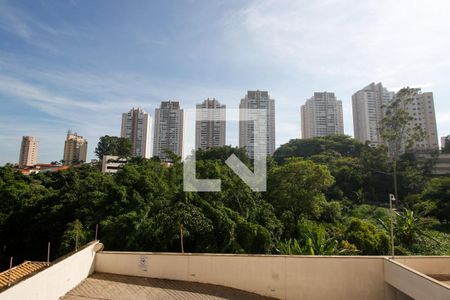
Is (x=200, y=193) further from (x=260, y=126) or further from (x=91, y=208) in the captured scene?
(x=260, y=126)

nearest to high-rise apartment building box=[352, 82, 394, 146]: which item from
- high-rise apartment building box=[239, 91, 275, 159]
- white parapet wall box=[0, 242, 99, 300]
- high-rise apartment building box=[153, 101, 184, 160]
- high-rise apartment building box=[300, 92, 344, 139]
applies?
high-rise apartment building box=[300, 92, 344, 139]

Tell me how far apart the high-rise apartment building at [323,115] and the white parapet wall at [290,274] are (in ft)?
122

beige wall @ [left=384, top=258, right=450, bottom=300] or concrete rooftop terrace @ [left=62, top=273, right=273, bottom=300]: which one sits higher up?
beige wall @ [left=384, top=258, right=450, bottom=300]

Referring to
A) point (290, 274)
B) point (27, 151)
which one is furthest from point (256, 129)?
point (27, 151)

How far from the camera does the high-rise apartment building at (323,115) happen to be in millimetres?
39409

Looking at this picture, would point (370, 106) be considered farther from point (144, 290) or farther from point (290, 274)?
point (144, 290)

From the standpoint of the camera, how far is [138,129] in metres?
45.8

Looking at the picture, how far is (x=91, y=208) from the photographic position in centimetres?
1030

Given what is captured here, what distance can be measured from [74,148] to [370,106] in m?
56.6

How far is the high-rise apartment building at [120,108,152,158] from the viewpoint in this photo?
148 feet

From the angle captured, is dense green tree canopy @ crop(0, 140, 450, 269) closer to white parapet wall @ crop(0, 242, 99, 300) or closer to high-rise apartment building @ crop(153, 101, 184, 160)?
white parapet wall @ crop(0, 242, 99, 300)

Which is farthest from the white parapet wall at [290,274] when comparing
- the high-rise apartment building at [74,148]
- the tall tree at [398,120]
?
the high-rise apartment building at [74,148]

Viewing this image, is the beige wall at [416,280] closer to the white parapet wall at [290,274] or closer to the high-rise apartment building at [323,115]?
the white parapet wall at [290,274]

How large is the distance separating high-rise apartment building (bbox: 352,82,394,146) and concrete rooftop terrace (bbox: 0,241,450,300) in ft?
103
